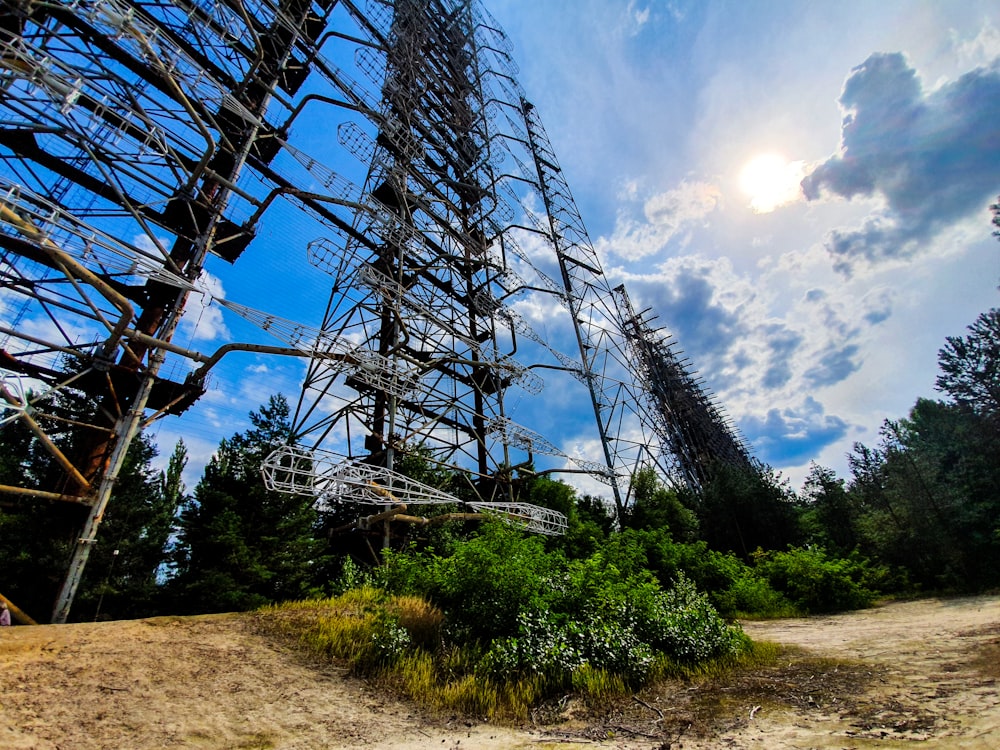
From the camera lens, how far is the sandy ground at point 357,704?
353 centimetres

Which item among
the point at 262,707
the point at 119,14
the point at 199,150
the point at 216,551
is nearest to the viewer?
the point at 262,707

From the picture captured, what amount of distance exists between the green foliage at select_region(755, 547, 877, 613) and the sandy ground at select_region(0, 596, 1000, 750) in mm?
9631

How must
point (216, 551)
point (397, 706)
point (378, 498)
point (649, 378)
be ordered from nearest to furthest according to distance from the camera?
point (397, 706) < point (216, 551) < point (378, 498) < point (649, 378)

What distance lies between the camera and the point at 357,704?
4820mm

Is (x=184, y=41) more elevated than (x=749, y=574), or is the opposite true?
(x=184, y=41)

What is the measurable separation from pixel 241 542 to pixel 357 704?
5906 millimetres

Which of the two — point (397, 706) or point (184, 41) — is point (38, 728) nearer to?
point (397, 706)

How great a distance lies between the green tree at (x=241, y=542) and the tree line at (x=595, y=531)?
0.04m

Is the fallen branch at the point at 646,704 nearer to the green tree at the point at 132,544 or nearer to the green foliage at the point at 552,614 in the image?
the green foliage at the point at 552,614

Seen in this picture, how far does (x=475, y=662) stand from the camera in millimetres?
5844

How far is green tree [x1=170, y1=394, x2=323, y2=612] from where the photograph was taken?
28.7 ft

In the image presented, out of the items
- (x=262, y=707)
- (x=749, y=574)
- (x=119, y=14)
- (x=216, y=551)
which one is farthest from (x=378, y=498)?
(x=749, y=574)

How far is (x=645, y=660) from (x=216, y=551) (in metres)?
9.05

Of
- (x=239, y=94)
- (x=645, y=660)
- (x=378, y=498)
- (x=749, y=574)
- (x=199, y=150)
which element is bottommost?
(x=645, y=660)
